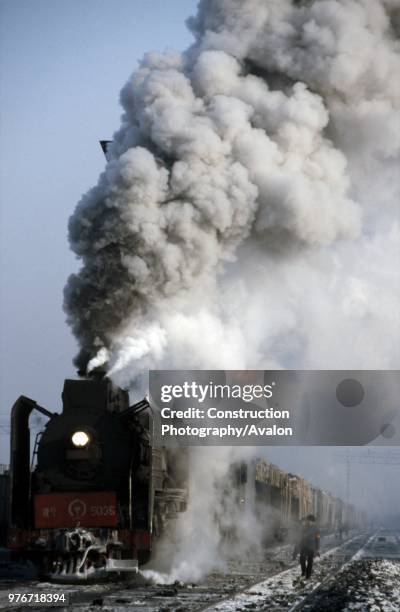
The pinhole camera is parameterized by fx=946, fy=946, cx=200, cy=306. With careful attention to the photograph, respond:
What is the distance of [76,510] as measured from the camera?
16.2 meters

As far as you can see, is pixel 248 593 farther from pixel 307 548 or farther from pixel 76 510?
pixel 307 548

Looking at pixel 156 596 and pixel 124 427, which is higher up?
pixel 124 427

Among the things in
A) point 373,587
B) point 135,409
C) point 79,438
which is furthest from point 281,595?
point 79,438

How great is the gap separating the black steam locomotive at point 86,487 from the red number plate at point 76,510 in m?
0.02

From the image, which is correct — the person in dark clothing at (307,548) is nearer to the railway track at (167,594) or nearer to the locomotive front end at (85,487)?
the railway track at (167,594)

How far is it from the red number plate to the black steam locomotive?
2 centimetres

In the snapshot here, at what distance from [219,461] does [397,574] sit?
4737mm

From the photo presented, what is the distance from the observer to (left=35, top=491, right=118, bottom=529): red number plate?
635 inches

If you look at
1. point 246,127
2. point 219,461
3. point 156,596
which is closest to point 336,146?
point 246,127

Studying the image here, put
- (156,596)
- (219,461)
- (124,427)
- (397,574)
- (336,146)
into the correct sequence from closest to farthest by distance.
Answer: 1. (156,596)
2. (124,427)
3. (397,574)
4. (219,461)
5. (336,146)

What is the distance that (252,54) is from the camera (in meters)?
23.5

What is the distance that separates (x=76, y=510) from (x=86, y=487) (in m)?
0.45

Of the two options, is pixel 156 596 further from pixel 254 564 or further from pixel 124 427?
pixel 254 564

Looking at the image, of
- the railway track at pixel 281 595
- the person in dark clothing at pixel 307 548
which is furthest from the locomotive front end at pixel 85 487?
the person in dark clothing at pixel 307 548
